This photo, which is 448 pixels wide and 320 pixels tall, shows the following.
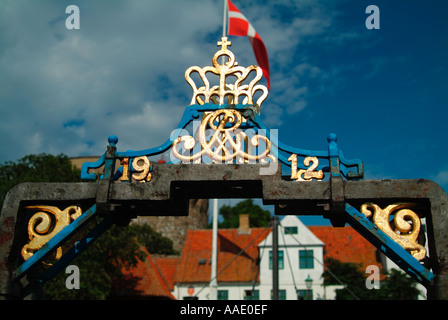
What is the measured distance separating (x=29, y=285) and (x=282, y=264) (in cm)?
2866

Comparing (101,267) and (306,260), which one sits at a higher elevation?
(306,260)

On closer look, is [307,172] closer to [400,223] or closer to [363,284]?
[400,223]

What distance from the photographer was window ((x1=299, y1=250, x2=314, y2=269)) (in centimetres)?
3212

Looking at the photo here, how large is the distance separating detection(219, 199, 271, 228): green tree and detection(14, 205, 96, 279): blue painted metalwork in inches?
1916

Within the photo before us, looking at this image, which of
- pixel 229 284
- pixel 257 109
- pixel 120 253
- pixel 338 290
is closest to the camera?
pixel 257 109

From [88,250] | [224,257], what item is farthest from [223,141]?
[224,257]

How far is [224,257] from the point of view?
34.6 m

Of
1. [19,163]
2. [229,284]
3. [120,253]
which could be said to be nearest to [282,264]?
[229,284]

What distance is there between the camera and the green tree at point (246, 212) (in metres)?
56.1

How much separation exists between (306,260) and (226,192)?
27967 mm

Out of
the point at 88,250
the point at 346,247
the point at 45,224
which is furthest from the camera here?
the point at 346,247
